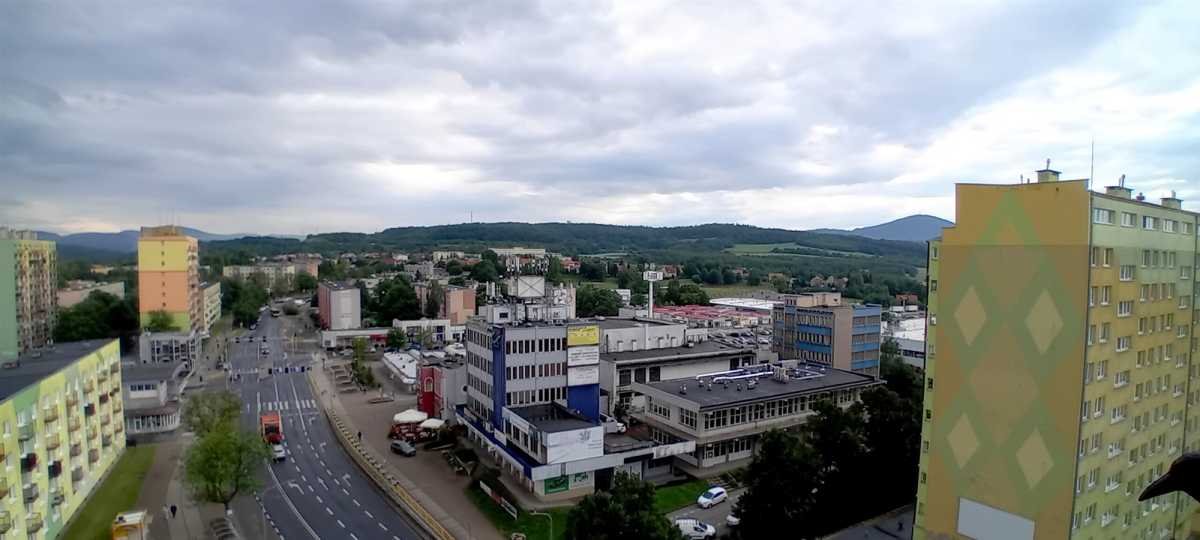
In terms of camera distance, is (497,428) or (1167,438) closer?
(1167,438)

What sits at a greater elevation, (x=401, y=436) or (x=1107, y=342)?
(x=1107, y=342)

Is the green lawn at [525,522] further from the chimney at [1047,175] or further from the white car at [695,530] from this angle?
the chimney at [1047,175]

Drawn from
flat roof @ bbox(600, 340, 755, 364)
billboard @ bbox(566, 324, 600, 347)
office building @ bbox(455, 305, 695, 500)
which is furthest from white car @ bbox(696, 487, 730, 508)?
flat roof @ bbox(600, 340, 755, 364)

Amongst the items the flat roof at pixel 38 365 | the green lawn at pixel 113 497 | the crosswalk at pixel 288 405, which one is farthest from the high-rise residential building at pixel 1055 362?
the crosswalk at pixel 288 405

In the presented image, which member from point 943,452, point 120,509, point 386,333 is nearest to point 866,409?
point 943,452

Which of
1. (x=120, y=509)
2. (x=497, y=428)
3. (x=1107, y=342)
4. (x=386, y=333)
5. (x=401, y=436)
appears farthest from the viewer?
(x=386, y=333)

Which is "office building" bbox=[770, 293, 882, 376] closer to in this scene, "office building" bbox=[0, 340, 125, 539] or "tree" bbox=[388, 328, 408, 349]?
"tree" bbox=[388, 328, 408, 349]

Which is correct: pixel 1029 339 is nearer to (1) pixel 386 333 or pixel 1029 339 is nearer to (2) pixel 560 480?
(2) pixel 560 480

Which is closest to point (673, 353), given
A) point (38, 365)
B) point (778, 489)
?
point (778, 489)
